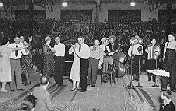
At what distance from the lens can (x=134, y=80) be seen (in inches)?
502

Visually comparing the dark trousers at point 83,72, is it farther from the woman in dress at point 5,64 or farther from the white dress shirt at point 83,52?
the woman in dress at point 5,64

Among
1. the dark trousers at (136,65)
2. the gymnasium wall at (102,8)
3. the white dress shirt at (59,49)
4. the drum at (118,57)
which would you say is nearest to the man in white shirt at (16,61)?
the white dress shirt at (59,49)

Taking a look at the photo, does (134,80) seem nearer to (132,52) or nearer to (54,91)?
(132,52)

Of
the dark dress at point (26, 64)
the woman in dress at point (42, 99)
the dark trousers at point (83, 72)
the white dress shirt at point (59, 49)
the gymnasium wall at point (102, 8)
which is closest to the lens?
the woman in dress at point (42, 99)

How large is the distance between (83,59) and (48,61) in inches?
90.2

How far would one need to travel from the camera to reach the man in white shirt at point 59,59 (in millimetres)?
11594

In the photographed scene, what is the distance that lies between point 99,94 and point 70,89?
4.35 ft

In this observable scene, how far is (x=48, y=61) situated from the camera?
1277cm

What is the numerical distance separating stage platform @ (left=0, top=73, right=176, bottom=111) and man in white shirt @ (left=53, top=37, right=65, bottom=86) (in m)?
0.36

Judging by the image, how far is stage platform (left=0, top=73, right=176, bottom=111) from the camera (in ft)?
28.0

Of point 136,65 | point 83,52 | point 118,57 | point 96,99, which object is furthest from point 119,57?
point 96,99

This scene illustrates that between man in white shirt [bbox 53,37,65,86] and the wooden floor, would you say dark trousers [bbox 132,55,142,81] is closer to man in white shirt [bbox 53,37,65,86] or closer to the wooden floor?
the wooden floor

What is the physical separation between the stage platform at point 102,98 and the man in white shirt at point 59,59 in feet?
1.19

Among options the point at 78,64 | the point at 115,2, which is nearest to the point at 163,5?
the point at 115,2
